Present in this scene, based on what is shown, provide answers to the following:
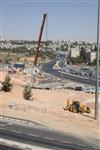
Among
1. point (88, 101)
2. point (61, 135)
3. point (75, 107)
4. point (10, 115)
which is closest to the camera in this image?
point (61, 135)

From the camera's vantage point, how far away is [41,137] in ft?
68.3

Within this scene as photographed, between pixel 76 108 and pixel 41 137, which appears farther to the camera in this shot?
pixel 76 108

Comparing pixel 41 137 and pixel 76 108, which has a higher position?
pixel 76 108

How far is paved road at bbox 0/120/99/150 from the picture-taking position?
19.0 m

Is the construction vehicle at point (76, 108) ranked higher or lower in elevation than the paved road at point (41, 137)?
higher

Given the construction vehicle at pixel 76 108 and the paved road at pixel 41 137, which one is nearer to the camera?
the paved road at pixel 41 137

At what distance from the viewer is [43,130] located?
23234 millimetres

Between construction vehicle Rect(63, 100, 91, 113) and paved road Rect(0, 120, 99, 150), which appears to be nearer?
paved road Rect(0, 120, 99, 150)

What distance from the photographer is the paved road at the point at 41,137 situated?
19.0 m

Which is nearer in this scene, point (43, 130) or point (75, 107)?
point (43, 130)

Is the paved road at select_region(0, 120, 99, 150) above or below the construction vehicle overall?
below

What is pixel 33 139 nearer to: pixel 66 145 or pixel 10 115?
pixel 66 145

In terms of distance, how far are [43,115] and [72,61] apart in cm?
15084

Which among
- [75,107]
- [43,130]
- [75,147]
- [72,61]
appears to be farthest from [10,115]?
[72,61]
